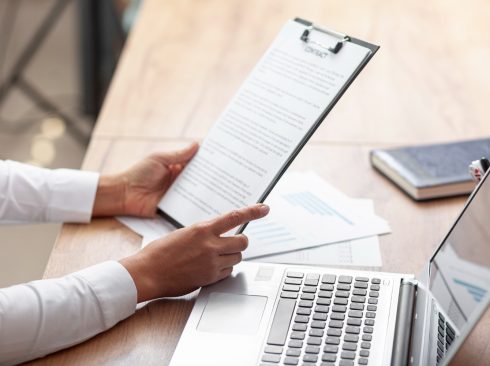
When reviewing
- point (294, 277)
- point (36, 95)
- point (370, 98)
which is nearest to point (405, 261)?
point (294, 277)

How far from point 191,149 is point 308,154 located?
0.28 meters

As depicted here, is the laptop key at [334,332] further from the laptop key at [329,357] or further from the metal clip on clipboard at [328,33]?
the metal clip on clipboard at [328,33]

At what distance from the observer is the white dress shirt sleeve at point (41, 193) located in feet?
4.51

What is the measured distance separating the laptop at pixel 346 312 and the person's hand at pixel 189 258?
0.03 metres

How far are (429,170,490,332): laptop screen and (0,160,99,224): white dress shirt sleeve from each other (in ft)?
1.84

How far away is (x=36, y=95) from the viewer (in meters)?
3.37

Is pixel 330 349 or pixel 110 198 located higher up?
pixel 330 349

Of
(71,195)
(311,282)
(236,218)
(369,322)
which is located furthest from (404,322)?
(71,195)

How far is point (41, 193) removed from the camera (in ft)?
4.58

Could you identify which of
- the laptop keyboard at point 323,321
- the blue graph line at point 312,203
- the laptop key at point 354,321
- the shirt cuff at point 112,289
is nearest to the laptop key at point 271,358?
the laptop keyboard at point 323,321

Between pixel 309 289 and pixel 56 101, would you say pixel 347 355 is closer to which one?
pixel 309 289

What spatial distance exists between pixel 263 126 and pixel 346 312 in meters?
0.34

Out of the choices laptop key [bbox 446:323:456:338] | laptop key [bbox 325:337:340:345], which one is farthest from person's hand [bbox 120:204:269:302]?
laptop key [bbox 446:323:456:338]

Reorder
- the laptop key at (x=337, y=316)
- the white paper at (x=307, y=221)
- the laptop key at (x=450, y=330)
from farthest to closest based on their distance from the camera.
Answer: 1. the white paper at (x=307, y=221)
2. the laptop key at (x=337, y=316)
3. the laptop key at (x=450, y=330)
